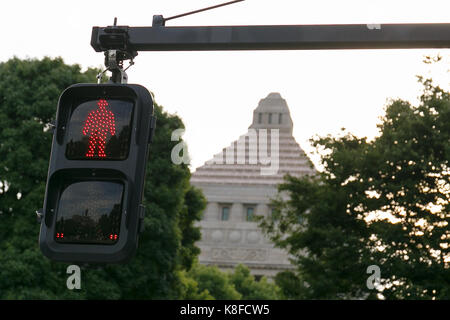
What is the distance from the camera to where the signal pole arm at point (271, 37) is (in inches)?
176

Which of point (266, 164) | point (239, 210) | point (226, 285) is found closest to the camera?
point (226, 285)

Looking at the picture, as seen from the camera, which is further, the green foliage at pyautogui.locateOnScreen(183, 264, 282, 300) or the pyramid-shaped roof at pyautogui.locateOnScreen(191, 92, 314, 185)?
the pyramid-shaped roof at pyautogui.locateOnScreen(191, 92, 314, 185)

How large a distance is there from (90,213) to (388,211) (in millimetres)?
29081

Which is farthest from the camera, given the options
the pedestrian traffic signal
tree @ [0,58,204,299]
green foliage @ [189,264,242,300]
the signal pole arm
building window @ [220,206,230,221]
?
building window @ [220,206,230,221]

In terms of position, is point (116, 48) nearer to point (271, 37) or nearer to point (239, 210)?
point (271, 37)

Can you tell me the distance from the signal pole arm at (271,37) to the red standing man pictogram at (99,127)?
1.87 ft

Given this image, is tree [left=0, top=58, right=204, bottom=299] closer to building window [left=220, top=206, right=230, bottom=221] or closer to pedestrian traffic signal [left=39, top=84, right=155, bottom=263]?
pedestrian traffic signal [left=39, top=84, right=155, bottom=263]

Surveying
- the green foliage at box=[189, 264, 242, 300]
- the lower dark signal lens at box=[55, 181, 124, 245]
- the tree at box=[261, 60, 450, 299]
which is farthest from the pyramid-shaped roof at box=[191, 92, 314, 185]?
the lower dark signal lens at box=[55, 181, 124, 245]

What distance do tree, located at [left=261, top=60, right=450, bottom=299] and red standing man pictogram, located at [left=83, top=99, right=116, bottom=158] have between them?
26.4m

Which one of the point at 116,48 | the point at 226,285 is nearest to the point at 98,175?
the point at 116,48

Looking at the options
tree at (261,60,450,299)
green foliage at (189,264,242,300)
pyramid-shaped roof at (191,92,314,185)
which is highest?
pyramid-shaped roof at (191,92,314,185)

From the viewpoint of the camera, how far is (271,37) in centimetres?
450

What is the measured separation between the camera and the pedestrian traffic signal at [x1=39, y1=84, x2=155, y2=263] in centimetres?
385
